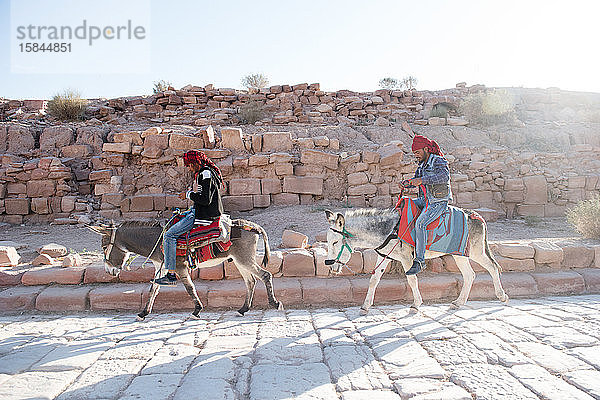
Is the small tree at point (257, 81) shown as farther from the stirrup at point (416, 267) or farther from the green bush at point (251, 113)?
the stirrup at point (416, 267)

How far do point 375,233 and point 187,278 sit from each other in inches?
107

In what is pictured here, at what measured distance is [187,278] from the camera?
18.0 feet

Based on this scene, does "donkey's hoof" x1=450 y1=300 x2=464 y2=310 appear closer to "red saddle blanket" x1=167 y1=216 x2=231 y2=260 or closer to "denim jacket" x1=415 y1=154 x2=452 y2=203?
"denim jacket" x1=415 y1=154 x2=452 y2=203

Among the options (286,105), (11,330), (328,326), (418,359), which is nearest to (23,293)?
(11,330)

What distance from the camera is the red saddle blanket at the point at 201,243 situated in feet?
17.2

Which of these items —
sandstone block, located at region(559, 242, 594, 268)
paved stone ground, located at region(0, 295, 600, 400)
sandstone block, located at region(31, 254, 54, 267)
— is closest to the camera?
paved stone ground, located at region(0, 295, 600, 400)

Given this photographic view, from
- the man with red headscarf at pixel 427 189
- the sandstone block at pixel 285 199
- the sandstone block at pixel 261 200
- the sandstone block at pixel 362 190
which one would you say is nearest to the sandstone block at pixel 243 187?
the sandstone block at pixel 261 200

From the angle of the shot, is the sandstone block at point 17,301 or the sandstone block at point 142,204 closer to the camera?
the sandstone block at point 17,301

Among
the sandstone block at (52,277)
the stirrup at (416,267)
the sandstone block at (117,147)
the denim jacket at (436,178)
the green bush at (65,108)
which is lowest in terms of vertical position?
the sandstone block at (52,277)

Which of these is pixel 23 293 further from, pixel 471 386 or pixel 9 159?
pixel 9 159

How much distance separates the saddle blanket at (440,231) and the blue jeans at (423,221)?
0.17ft

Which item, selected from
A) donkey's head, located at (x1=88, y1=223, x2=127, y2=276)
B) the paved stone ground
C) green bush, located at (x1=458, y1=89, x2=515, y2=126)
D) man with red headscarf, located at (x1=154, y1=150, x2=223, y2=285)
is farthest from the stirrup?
green bush, located at (x1=458, y1=89, x2=515, y2=126)

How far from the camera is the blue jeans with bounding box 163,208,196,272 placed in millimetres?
5238

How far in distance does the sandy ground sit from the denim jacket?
13.5 ft
